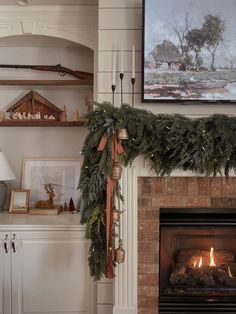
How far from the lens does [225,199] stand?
214 cm

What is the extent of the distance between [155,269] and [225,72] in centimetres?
130

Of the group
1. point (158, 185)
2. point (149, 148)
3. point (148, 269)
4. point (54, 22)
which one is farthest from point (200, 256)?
point (54, 22)

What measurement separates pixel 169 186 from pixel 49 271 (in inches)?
39.3

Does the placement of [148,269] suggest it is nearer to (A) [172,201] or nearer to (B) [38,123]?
(A) [172,201]

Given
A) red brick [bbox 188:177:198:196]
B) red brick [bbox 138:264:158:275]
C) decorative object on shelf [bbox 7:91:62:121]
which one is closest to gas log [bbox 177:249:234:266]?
red brick [bbox 138:264:158:275]

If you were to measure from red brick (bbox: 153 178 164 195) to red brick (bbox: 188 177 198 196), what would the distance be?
166mm

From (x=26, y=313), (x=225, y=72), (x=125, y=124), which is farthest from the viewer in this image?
(x=26, y=313)

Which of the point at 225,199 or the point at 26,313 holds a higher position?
the point at 225,199

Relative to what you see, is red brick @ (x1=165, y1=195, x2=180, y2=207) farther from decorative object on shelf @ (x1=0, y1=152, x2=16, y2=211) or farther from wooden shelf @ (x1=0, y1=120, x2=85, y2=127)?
decorative object on shelf @ (x1=0, y1=152, x2=16, y2=211)

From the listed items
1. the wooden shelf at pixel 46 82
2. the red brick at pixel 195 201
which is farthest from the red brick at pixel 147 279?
the wooden shelf at pixel 46 82

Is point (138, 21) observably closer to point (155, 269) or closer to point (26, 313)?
point (155, 269)

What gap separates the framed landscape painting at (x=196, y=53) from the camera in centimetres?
211

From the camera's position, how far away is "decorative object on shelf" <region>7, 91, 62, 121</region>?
110 inches

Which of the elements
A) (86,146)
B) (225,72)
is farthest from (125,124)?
(225,72)
